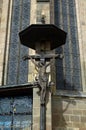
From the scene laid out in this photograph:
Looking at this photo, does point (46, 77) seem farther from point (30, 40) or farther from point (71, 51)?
point (71, 51)

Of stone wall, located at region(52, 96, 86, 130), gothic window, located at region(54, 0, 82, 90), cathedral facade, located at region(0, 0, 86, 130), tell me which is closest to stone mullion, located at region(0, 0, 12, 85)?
cathedral facade, located at region(0, 0, 86, 130)

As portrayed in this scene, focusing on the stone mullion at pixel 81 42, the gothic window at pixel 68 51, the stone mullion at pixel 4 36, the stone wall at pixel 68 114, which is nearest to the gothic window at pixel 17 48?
the stone mullion at pixel 4 36

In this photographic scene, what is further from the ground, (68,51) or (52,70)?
(68,51)

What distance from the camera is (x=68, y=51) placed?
12812mm

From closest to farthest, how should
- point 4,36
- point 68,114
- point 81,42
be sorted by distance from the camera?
point 68,114, point 4,36, point 81,42

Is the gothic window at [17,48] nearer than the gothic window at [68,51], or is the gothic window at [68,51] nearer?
the gothic window at [17,48]

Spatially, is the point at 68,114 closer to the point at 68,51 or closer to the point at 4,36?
the point at 68,51

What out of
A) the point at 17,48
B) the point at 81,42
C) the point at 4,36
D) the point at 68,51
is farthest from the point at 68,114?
the point at 4,36

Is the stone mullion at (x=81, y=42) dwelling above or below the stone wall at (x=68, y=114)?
above

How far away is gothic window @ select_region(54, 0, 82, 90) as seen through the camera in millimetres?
12219

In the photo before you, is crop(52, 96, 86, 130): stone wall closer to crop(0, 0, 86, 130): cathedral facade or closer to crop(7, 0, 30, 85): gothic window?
crop(0, 0, 86, 130): cathedral facade

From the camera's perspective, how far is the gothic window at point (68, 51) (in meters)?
12.2

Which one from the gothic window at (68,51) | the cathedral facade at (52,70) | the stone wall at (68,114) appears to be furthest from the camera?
the gothic window at (68,51)

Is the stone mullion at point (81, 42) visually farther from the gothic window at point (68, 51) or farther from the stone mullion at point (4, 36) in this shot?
the stone mullion at point (4, 36)
